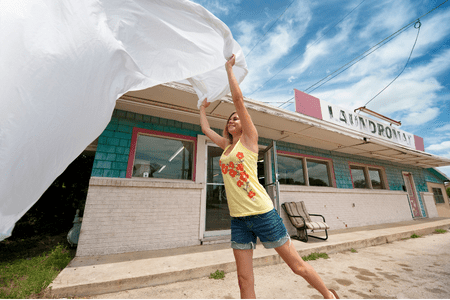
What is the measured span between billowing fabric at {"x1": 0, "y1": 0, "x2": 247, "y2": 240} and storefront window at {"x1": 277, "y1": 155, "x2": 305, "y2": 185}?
5877mm

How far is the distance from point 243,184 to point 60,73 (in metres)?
1.39

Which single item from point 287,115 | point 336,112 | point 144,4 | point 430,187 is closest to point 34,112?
point 144,4

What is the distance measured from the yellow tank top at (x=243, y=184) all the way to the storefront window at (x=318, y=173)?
673 cm

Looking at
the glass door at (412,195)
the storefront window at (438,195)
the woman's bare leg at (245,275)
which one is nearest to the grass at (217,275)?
the woman's bare leg at (245,275)

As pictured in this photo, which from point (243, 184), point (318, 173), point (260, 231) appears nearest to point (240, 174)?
point (243, 184)

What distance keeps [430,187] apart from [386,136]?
8205 mm

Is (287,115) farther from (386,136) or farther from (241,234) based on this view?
(386,136)

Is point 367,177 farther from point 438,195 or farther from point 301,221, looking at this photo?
point 438,195

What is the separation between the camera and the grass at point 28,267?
2.35 metres

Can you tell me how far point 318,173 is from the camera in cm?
780

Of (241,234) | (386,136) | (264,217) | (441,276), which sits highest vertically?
(386,136)

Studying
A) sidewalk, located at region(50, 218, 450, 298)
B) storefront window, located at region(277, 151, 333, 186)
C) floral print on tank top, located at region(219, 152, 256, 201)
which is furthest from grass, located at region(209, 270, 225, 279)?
storefront window, located at region(277, 151, 333, 186)

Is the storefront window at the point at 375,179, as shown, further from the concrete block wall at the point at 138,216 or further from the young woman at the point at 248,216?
the young woman at the point at 248,216

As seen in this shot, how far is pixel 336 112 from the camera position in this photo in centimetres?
682
